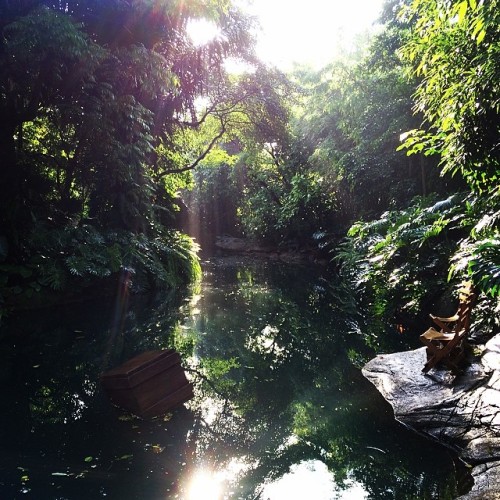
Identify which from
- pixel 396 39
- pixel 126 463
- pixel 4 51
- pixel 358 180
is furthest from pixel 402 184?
pixel 126 463

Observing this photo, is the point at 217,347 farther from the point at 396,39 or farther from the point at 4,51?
the point at 396,39

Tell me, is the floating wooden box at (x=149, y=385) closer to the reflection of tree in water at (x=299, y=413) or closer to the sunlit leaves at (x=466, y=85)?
the reflection of tree in water at (x=299, y=413)

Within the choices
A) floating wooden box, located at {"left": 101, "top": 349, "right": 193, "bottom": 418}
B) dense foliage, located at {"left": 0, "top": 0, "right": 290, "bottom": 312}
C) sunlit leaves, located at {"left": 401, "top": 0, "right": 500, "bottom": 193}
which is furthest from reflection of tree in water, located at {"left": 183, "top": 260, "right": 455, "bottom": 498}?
dense foliage, located at {"left": 0, "top": 0, "right": 290, "bottom": 312}

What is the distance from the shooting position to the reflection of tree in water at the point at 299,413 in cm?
275

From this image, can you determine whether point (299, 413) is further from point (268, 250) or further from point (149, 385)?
point (268, 250)

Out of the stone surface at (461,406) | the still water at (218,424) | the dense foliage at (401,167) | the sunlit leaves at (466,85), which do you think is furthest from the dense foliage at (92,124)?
the stone surface at (461,406)

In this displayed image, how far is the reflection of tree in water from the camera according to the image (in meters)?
2.75

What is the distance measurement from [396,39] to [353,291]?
24.5 ft

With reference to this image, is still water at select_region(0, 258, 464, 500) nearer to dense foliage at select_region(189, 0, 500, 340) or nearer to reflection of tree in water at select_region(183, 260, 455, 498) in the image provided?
reflection of tree in water at select_region(183, 260, 455, 498)

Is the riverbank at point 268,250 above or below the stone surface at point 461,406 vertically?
above

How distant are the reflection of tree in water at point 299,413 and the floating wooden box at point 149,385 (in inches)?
12.3

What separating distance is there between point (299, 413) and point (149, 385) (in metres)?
1.34

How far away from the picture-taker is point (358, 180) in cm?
1320

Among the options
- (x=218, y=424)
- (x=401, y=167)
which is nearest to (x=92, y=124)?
(x=218, y=424)
